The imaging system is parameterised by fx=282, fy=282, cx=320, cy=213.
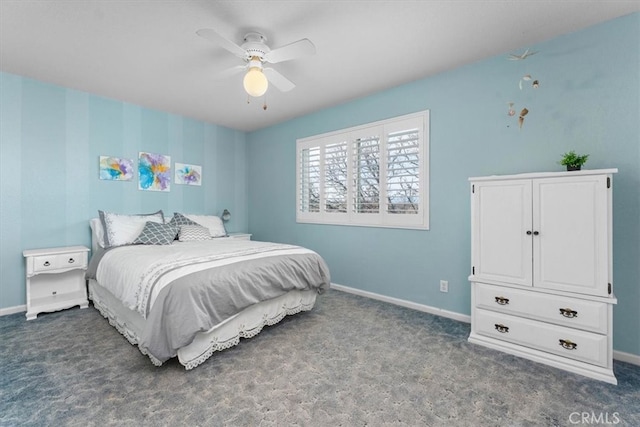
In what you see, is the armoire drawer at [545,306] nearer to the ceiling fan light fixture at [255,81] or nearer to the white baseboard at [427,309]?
the white baseboard at [427,309]

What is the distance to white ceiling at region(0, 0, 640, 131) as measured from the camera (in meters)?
1.97

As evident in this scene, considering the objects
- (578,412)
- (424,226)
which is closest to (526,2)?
(424,226)

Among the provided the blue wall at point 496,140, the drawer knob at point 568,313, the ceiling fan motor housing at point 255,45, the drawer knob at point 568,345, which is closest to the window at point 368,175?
the blue wall at point 496,140

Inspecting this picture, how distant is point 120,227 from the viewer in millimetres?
3303

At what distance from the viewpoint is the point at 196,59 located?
2.65 metres

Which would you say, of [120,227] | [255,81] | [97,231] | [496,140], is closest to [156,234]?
[120,227]

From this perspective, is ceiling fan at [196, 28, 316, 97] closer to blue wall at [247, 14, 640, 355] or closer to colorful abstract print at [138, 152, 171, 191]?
blue wall at [247, 14, 640, 355]

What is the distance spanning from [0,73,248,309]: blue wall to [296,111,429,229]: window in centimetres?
196

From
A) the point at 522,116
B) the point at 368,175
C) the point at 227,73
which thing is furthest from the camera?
the point at 368,175

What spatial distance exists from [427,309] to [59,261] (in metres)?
3.95
